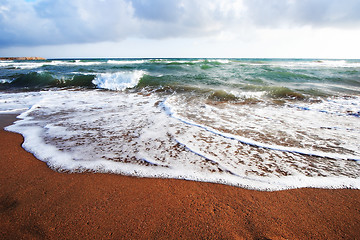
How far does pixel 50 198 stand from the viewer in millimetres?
1821

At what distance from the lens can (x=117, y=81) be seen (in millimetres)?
10188

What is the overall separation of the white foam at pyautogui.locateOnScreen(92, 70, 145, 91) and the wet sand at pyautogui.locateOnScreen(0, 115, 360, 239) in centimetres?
799

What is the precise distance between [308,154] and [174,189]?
2107mm

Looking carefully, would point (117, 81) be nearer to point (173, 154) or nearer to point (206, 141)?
point (206, 141)

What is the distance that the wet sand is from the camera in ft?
4.87

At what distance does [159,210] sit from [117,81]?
31.5ft

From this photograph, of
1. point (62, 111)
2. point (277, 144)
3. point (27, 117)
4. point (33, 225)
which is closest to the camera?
point (33, 225)

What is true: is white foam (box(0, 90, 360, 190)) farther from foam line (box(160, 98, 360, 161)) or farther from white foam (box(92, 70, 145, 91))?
white foam (box(92, 70, 145, 91))

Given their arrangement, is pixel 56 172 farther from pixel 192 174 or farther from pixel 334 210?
pixel 334 210

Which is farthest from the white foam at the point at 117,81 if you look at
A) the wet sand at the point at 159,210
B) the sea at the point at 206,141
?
the wet sand at the point at 159,210

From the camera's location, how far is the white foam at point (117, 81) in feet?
32.1

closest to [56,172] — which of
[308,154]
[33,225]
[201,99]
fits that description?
[33,225]

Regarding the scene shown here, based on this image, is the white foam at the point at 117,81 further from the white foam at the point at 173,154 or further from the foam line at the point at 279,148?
the foam line at the point at 279,148

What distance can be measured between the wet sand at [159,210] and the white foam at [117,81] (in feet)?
26.2
